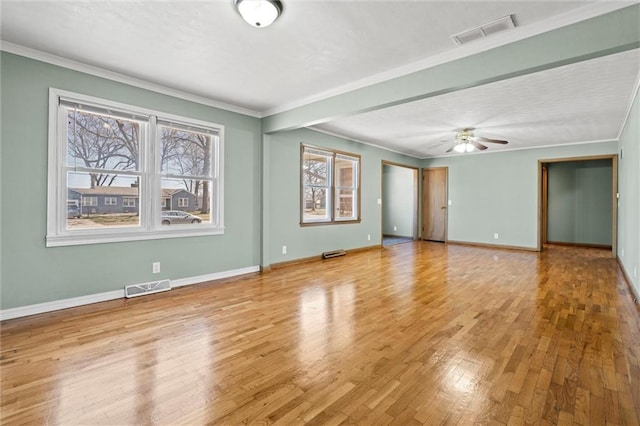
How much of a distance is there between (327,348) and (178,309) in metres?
1.79

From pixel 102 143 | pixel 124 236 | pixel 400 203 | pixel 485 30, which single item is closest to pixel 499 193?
pixel 400 203

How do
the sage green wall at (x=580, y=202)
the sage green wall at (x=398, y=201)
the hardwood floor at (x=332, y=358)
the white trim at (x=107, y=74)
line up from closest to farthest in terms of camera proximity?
the hardwood floor at (x=332, y=358)
the white trim at (x=107, y=74)
the sage green wall at (x=580, y=202)
the sage green wall at (x=398, y=201)

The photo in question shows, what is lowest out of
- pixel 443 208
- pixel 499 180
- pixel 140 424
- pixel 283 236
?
pixel 140 424

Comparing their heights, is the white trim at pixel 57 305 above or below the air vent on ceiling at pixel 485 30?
below

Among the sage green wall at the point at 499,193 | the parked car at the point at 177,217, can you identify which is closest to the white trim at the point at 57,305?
the parked car at the point at 177,217

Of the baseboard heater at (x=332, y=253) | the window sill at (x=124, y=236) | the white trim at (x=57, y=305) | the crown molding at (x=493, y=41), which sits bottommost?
the white trim at (x=57, y=305)

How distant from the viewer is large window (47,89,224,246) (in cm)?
330

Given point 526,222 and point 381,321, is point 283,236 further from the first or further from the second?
point 526,222

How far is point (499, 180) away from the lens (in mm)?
7938

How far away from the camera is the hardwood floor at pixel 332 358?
1.74 metres

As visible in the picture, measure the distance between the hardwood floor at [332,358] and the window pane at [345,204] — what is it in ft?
9.32

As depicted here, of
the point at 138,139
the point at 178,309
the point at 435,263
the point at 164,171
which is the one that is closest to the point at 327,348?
the point at 178,309

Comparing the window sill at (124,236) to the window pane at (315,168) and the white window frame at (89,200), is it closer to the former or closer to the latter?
the white window frame at (89,200)

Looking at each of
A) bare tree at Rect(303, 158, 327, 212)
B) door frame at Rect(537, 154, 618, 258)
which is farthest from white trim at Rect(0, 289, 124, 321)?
door frame at Rect(537, 154, 618, 258)
